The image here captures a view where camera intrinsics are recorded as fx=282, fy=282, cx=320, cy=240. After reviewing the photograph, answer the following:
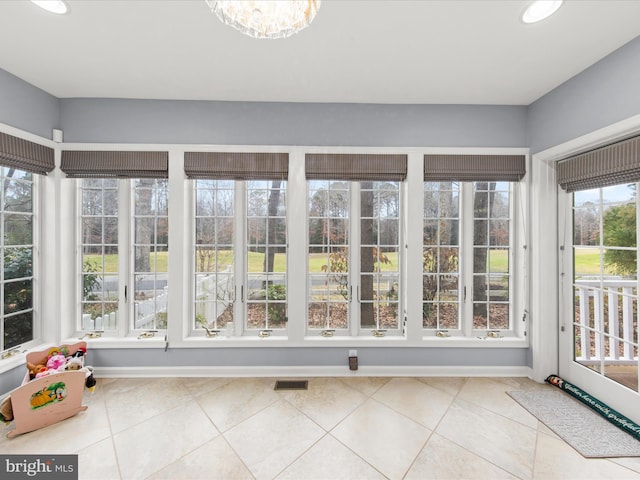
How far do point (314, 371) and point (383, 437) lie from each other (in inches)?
37.4

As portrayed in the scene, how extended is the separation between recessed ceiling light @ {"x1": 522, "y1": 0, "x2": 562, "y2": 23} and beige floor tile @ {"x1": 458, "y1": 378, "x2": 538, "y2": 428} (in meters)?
2.67

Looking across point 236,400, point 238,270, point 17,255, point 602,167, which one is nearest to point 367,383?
point 236,400

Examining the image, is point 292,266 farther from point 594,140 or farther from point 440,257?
point 594,140

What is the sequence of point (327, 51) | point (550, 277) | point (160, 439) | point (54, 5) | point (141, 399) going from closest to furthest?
point (54, 5) → point (160, 439) → point (327, 51) → point (141, 399) → point (550, 277)

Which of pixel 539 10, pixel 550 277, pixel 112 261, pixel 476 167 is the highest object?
pixel 539 10

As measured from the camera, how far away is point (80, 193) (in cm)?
276

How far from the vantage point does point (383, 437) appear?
6.23 ft

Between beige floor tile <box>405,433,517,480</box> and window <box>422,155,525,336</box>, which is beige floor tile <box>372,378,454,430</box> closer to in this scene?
beige floor tile <box>405,433,517,480</box>

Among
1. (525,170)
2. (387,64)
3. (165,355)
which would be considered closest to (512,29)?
(387,64)

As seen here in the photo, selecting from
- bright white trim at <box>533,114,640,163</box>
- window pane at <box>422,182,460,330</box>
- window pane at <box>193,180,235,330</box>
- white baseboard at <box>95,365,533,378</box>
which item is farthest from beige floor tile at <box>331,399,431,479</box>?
bright white trim at <box>533,114,640,163</box>

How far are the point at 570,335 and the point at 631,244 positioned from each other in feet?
3.09

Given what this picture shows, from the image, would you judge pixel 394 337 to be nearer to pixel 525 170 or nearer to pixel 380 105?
pixel 525 170

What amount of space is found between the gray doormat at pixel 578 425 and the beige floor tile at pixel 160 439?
7.79 feet

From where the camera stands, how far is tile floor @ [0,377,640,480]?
1643 mm
